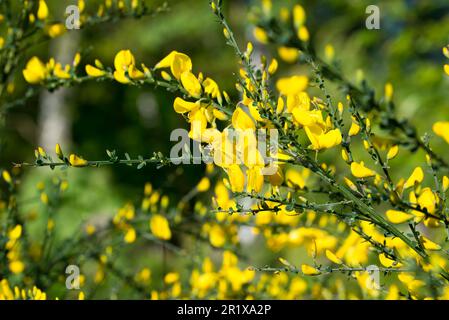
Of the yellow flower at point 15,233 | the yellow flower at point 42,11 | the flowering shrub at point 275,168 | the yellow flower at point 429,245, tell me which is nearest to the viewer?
the flowering shrub at point 275,168

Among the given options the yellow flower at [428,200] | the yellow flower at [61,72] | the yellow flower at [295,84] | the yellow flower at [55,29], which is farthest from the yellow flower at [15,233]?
the yellow flower at [428,200]

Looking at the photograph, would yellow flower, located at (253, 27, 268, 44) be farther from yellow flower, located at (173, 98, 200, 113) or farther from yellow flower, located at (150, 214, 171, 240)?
yellow flower, located at (150, 214, 171, 240)

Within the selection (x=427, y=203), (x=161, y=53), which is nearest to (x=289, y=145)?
(x=427, y=203)

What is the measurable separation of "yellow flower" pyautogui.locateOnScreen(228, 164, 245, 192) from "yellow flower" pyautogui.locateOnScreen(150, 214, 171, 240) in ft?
2.91

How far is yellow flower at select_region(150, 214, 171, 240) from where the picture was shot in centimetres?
200

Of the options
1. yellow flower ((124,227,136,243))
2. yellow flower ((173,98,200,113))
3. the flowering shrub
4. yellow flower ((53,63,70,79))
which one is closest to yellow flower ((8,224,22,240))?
the flowering shrub

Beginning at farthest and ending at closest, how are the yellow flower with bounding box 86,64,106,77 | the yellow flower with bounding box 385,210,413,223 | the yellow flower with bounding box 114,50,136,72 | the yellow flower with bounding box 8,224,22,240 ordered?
the yellow flower with bounding box 8,224,22,240, the yellow flower with bounding box 86,64,106,77, the yellow flower with bounding box 114,50,136,72, the yellow flower with bounding box 385,210,413,223

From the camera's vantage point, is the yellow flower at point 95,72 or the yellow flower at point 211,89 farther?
the yellow flower at point 95,72

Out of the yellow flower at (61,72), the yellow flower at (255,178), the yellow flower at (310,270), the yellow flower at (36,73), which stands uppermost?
the yellow flower at (36,73)

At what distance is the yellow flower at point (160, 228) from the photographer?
Answer: 2.00 meters

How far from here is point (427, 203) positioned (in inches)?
44.8

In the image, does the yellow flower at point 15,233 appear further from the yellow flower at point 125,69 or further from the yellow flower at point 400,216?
the yellow flower at point 400,216

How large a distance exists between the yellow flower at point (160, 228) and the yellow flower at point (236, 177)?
89 cm

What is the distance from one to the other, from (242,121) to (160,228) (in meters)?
0.99
